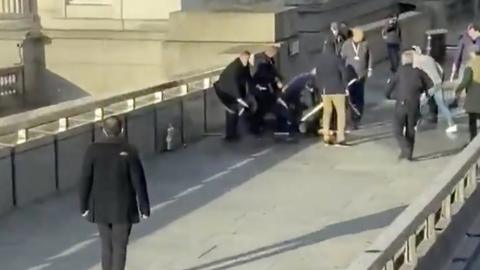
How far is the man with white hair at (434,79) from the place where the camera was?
18797 millimetres

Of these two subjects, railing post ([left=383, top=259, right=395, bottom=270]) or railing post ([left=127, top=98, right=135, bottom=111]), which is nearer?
railing post ([left=383, top=259, right=395, bottom=270])

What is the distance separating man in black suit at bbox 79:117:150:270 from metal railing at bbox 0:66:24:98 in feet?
51.8

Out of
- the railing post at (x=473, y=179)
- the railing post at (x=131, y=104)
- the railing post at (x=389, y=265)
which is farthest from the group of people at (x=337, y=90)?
the railing post at (x=389, y=265)

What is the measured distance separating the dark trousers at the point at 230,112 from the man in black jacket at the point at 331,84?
123 centimetres

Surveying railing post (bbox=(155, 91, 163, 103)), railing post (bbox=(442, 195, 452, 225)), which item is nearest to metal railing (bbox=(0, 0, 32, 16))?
railing post (bbox=(155, 91, 163, 103))

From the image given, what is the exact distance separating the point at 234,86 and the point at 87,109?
2.98 metres

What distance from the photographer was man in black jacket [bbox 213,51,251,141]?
18609 mm

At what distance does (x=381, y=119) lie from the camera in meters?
22.0

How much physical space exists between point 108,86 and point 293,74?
491 centimetres

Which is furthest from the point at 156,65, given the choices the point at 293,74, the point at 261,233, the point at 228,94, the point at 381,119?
the point at 261,233

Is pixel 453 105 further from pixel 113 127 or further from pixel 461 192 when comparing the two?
pixel 113 127

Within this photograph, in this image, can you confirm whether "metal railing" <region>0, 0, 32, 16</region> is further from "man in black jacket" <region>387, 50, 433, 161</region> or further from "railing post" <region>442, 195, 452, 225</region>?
"railing post" <region>442, 195, 452, 225</region>

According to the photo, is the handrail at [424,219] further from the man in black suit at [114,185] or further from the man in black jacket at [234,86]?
the man in black jacket at [234,86]

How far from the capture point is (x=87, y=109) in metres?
16.4
